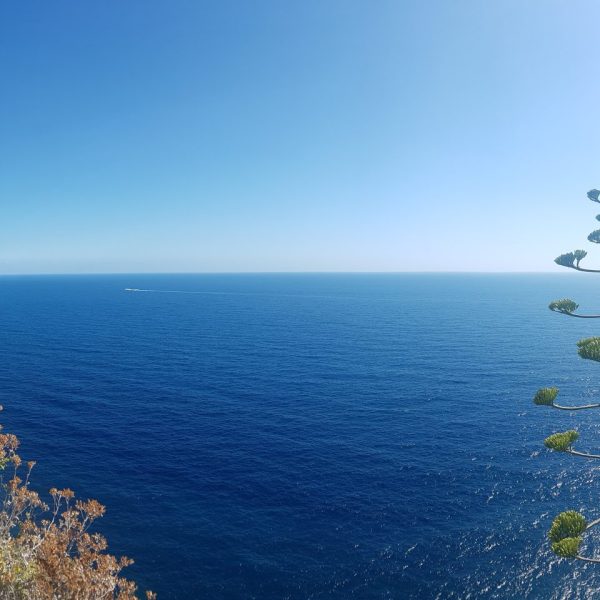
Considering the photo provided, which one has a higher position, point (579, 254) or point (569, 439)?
point (579, 254)

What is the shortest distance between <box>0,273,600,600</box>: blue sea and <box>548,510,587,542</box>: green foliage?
76.4 feet

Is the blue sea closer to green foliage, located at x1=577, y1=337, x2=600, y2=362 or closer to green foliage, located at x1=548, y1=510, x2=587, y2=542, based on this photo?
green foliage, located at x1=548, y1=510, x2=587, y2=542

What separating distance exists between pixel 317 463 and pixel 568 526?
41.9m

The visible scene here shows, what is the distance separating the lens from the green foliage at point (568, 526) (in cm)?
1992

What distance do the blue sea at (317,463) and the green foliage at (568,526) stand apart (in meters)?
23.3

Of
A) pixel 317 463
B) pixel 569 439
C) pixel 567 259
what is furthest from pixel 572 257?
pixel 317 463

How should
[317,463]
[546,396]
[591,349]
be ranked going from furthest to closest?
1. [317,463]
2. [546,396]
3. [591,349]

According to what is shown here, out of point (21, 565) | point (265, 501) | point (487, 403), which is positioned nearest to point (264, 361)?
point (487, 403)

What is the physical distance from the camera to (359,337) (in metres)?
141

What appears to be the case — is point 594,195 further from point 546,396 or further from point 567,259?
point 546,396

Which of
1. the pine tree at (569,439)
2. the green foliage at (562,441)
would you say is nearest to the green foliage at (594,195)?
the pine tree at (569,439)

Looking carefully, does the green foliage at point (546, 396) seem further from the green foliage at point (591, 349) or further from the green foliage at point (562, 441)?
the green foliage at point (591, 349)

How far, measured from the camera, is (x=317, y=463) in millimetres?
59188

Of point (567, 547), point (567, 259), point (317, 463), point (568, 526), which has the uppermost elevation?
point (567, 259)
